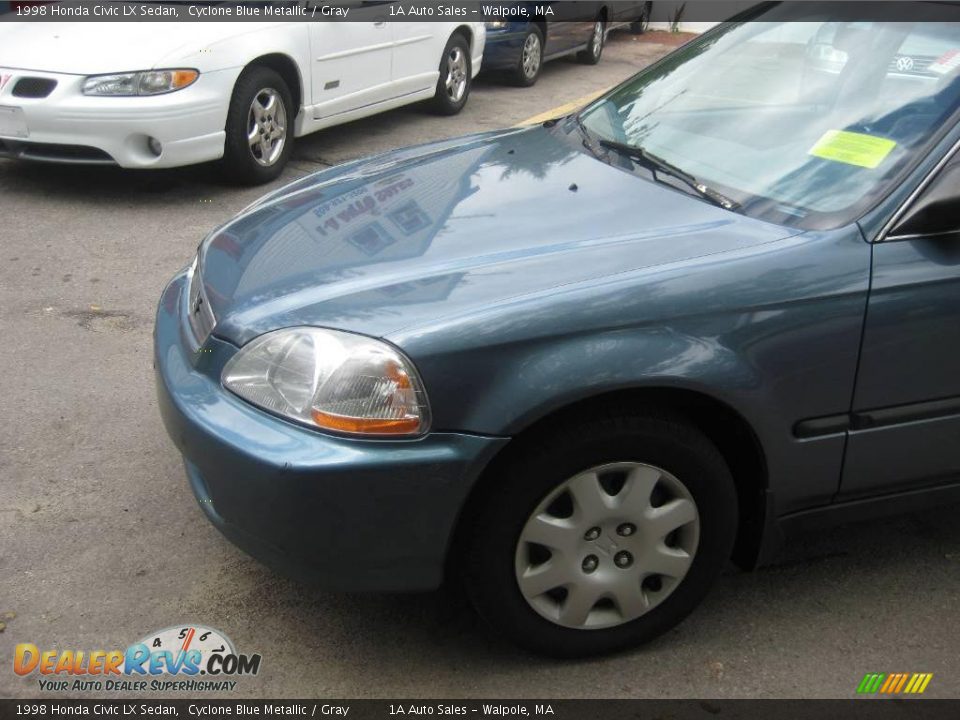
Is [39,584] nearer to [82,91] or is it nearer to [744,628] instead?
[744,628]

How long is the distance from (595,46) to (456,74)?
3887 mm

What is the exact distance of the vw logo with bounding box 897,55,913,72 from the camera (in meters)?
3.04

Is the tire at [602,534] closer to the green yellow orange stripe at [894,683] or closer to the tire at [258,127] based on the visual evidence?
the green yellow orange stripe at [894,683]

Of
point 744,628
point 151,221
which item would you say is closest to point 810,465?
point 744,628

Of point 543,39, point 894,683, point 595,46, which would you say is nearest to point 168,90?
point 894,683

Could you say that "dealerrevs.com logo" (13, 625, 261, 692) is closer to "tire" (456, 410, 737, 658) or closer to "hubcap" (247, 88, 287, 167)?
"tire" (456, 410, 737, 658)

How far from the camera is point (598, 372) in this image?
2.43 m

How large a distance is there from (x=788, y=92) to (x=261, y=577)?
83.4 inches

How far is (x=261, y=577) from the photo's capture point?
3105 millimetres

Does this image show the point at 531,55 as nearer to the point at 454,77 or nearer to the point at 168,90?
the point at 454,77

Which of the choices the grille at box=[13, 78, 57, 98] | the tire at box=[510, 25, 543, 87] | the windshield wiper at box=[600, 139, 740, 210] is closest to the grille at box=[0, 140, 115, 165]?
the grille at box=[13, 78, 57, 98]

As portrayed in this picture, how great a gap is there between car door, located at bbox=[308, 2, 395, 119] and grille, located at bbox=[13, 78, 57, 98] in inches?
66.4

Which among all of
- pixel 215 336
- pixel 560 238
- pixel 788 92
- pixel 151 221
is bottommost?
pixel 151 221

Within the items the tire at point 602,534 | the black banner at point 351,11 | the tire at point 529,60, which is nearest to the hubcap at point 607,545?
the tire at point 602,534
